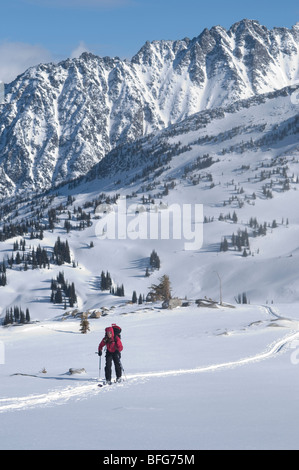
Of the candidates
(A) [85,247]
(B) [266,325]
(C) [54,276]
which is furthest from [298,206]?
(B) [266,325]

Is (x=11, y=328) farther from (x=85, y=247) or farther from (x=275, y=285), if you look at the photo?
(x=85, y=247)

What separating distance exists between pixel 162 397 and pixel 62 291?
11894cm

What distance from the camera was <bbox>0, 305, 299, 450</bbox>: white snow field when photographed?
8750 millimetres

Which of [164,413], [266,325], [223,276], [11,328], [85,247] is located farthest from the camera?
[85,247]

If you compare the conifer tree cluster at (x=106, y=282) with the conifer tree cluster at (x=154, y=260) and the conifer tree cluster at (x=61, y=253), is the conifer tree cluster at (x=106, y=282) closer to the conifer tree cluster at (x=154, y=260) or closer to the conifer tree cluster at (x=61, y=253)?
the conifer tree cluster at (x=154, y=260)

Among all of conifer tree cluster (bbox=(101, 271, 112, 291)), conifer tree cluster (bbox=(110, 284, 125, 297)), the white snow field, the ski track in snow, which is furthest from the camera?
conifer tree cluster (bbox=(101, 271, 112, 291))

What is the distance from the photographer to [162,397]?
13320 millimetres

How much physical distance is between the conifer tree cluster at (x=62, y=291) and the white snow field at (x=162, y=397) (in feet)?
302

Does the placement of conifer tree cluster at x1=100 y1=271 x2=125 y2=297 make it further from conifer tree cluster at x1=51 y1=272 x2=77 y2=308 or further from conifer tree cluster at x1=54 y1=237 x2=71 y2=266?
conifer tree cluster at x1=54 y1=237 x2=71 y2=266

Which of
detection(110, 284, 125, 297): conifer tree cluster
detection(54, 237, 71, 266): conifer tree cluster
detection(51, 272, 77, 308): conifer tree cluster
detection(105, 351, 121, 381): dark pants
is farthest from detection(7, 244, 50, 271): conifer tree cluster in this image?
detection(105, 351, 121, 381): dark pants

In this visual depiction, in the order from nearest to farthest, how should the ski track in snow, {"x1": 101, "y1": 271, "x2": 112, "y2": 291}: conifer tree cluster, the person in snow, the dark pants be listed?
the ski track in snow < the dark pants < the person in snow < {"x1": 101, "y1": 271, "x2": 112, "y2": 291}: conifer tree cluster

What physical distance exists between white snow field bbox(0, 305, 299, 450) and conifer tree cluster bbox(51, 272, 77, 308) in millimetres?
91955

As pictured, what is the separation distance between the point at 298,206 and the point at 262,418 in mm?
190296
